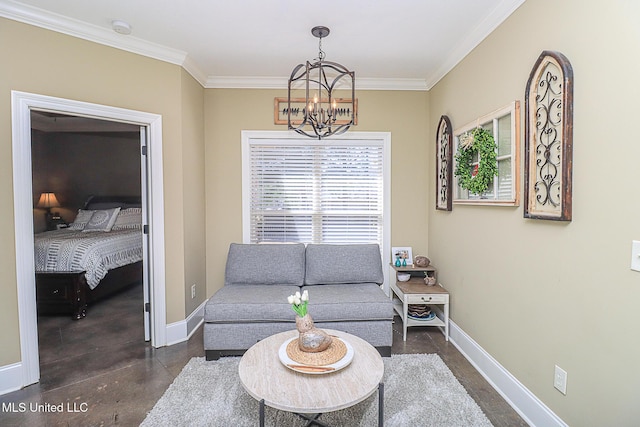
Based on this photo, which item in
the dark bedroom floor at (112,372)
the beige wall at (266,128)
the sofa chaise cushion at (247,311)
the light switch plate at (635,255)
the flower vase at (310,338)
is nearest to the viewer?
the light switch plate at (635,255)

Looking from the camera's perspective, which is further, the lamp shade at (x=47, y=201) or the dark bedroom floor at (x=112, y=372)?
the lamp shade at (x=47, y=201)

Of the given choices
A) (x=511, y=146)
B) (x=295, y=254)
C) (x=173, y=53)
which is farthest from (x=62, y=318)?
(x=511, y=146)

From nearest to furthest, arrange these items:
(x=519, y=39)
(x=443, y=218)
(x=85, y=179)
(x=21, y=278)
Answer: (x=519, y=39) → (x=21, y=278) → (x=443, y=218) → (x=85, y=179)

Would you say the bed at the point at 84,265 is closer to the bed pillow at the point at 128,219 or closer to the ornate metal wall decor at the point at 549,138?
the bed pillow at the point at 128,219

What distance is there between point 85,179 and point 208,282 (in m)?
3.95

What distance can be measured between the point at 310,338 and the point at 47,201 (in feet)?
19.5

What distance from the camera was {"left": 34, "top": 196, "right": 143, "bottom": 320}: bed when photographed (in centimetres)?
347

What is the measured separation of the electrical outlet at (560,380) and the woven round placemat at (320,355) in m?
1.19

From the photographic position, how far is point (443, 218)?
3.25 m

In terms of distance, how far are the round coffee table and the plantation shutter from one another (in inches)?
78.7

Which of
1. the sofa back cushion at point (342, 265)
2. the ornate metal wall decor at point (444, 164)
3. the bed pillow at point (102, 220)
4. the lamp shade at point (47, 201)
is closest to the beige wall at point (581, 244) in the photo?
the ornate metal wall decor at point (444, 164)

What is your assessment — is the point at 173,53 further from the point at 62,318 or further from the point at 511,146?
the point at 62,318

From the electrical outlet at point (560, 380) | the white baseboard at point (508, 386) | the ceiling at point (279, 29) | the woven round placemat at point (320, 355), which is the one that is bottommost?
the white baseboard at point (508, 386)

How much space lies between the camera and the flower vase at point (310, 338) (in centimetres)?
177
